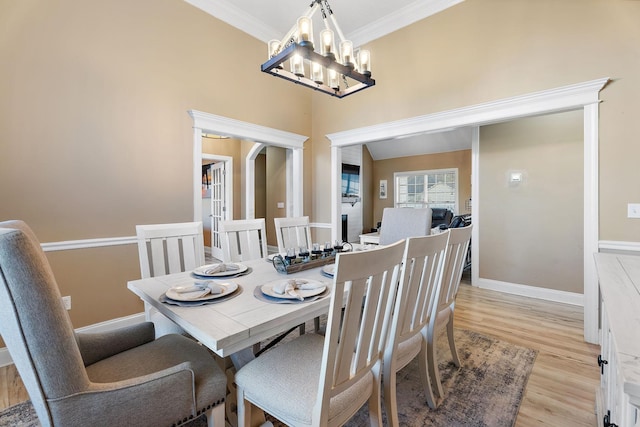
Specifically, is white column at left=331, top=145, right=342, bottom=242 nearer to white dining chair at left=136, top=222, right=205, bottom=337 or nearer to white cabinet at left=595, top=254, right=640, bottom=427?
white dining chair at left=136, top=222, right=205, bottom=337

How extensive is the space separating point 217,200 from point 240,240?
408cm

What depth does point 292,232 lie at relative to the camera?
8.93 feet

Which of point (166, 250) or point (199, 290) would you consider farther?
point (166, 250)

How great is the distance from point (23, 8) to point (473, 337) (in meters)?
4.46

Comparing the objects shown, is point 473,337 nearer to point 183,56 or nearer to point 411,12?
point 411,12

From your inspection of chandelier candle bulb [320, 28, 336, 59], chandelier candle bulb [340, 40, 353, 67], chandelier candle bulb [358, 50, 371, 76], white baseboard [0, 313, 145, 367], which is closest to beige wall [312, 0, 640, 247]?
chandelier candle bulb [358, 50, 371, 76]

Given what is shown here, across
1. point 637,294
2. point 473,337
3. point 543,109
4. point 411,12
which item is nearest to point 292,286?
point 637,294

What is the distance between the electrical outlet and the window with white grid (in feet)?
15.8

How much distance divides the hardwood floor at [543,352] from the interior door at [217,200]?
3.88 meters

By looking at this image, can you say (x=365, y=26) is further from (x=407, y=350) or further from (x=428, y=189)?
(x=428, y=189)

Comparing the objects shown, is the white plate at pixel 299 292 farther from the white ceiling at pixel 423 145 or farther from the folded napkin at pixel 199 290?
the white ceiling at pixel 423 145

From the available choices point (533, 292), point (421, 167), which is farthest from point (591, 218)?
point (421, 167)

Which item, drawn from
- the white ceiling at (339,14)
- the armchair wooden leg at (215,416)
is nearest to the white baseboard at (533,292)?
the white ceiling at (339,14)

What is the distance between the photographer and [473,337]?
247cm
